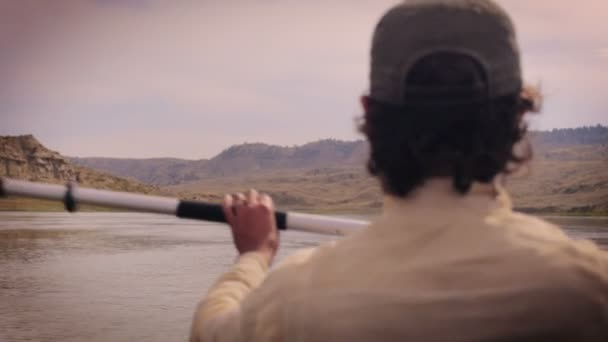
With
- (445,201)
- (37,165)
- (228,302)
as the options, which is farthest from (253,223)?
(37,165)

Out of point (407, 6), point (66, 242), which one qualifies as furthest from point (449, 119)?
point (66, 242)

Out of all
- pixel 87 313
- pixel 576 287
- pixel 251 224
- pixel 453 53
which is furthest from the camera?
pixel 87 313

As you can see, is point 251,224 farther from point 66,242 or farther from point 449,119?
point 66,242

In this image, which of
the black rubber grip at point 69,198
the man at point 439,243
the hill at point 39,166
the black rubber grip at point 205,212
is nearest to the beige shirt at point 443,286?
the man at point 439,243

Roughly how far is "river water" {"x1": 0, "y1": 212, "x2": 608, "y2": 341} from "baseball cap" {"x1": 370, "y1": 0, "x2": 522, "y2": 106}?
1535 cm

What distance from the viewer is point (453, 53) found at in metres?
1.59

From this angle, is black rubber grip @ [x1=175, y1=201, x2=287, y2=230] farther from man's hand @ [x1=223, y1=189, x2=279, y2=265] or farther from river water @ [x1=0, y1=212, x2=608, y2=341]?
river water @ [x1=0, y1=212, x2=608, y2=341]

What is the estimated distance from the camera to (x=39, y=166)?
16188cm

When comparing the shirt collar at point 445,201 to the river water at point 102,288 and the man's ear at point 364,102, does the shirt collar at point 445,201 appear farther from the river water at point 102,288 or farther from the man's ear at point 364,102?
the river water at point 102,288

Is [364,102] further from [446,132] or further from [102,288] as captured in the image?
[102,288]

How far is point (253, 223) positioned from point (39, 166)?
556 feet

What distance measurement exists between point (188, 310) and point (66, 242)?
92.5 feet

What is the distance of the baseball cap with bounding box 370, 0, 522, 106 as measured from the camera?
1.59 metres

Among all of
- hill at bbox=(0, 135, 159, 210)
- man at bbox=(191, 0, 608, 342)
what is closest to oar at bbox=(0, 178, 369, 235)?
man at bbox=(191, 0, 608, 342)
